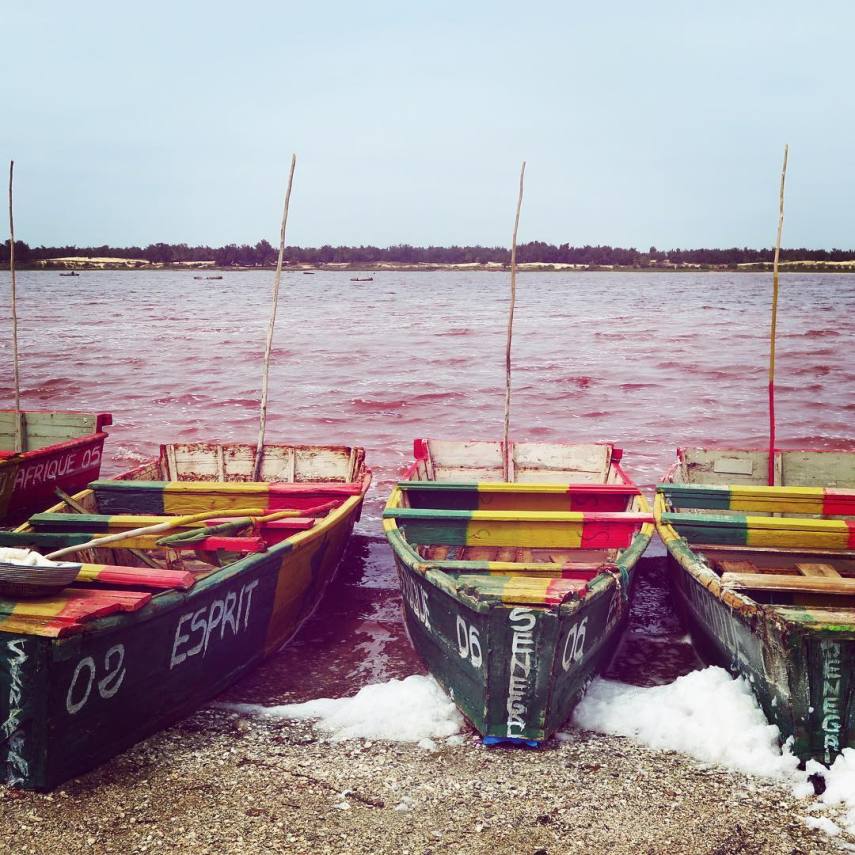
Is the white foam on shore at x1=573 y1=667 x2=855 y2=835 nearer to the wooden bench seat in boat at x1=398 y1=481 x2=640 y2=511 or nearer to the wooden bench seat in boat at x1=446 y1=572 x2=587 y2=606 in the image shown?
the wooden bench seat in boat at x1=446 y1=572 x2=587 y2=606

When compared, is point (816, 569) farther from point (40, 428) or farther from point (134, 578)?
point (40, 428)

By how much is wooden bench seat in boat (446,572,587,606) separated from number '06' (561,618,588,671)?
21 cm

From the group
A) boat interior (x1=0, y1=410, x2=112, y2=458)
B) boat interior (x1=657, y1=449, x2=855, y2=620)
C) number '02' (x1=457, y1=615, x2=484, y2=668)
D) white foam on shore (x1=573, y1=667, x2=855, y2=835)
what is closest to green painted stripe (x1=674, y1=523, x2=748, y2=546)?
boat interior (x1=657, y1=449, x2=855, y2=620)

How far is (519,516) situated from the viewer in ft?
19.2

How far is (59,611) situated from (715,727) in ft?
11.9

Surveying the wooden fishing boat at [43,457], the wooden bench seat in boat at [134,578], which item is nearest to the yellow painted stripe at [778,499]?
the wooden bench seat in boat at [134,578]

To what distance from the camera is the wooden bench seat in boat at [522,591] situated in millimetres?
4296

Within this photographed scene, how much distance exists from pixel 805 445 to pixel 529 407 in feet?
21.5

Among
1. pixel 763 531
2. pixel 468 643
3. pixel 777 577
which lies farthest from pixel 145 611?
pixel 763 531

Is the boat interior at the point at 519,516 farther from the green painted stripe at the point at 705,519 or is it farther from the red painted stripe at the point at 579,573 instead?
the green painted stripe at the point at 705,519

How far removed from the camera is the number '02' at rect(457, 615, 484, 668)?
14.5ft

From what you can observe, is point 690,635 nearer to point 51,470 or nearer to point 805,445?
point 51,470

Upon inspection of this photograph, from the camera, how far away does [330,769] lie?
4.32 meters

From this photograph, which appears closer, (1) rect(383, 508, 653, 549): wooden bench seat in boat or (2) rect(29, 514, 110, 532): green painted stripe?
(2) rect(29, 514, 110, 532): green painted stripe
